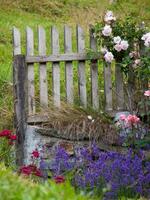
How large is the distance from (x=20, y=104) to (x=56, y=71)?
597 mm

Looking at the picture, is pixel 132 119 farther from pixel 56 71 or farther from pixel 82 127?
pixel 56 71

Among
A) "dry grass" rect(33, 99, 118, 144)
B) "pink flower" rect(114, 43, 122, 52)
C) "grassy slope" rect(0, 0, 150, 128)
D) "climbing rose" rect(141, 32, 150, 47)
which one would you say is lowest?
"dry grass" rect(33, 99, 118, 144)

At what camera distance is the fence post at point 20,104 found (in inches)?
326

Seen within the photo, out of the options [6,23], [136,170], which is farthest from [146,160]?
[6,23]

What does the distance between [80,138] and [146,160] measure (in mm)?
908

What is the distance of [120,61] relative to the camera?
8.59 metres

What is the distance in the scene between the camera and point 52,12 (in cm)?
1555

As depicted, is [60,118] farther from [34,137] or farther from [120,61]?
[120,61]

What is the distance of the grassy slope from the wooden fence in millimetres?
2996

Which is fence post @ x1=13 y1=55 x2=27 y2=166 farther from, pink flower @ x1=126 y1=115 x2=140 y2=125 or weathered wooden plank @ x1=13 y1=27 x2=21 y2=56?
pink flower @ x1=126 y1=115 x2=140 y2=125

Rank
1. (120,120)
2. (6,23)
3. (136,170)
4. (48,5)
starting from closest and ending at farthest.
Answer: (136,170)
(120,120)
(6,23)
(48,5)

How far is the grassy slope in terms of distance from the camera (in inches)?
528

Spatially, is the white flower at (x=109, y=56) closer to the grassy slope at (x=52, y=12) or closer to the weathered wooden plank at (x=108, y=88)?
the weathered wooden plank at (x=108, y=88)

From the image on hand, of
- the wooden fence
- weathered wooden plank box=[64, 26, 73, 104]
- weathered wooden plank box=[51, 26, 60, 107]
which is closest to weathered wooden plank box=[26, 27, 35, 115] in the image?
the wooden fence
